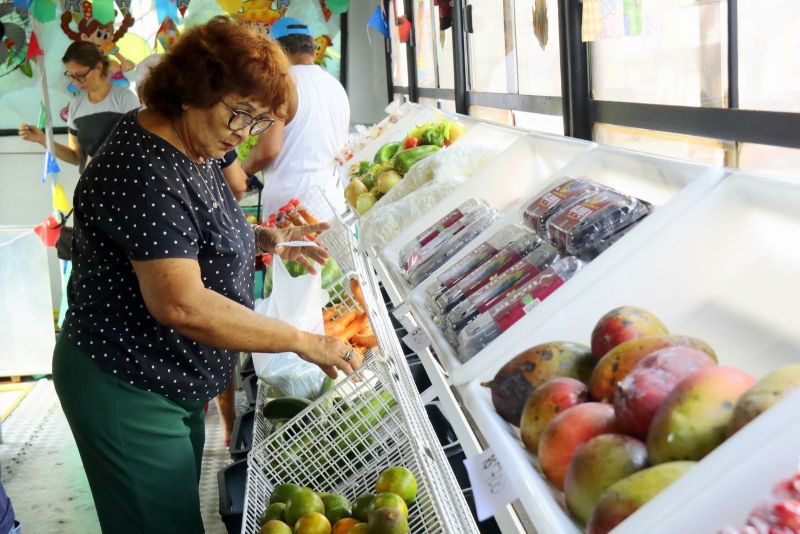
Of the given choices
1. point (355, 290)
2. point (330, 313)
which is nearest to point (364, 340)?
point (355, 290)

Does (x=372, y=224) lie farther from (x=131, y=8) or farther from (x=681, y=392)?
(x=131, y=8)

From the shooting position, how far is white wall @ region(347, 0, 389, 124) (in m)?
8.28

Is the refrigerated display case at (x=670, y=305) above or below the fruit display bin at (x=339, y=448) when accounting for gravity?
above

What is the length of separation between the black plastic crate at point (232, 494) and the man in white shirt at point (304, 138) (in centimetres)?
180

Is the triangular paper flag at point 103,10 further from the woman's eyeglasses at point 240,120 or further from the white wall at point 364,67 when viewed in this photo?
the woman's eyeglasses at point 240,120

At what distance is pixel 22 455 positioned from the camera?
436 cm

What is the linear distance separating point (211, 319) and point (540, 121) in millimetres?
2160

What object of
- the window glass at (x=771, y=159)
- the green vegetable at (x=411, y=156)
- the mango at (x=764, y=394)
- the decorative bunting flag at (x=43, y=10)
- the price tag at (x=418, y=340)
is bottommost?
the price tag at (x=418, y=340)

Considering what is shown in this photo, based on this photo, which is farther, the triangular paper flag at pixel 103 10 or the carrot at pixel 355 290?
the triangular paper flag at pixel 103 10

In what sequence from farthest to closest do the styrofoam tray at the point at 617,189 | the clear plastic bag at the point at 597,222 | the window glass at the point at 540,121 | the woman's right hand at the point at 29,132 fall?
1. the woman's right hand at the point at 29,132
2. the window glass at the point at 540,121
3. the clear plastic bag at the point at 597,222
4. the styrofoam tray at the point at 617,189

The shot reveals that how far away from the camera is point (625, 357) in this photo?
1.00 m

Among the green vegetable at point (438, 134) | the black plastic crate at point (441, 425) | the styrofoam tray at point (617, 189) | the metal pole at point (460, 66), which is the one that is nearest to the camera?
the styrofoam tray at point (617, 189)

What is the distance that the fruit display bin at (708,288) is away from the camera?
3.59 feet


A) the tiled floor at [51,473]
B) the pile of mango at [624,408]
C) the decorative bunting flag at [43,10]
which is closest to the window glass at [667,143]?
the pile of mango at [624,408]
